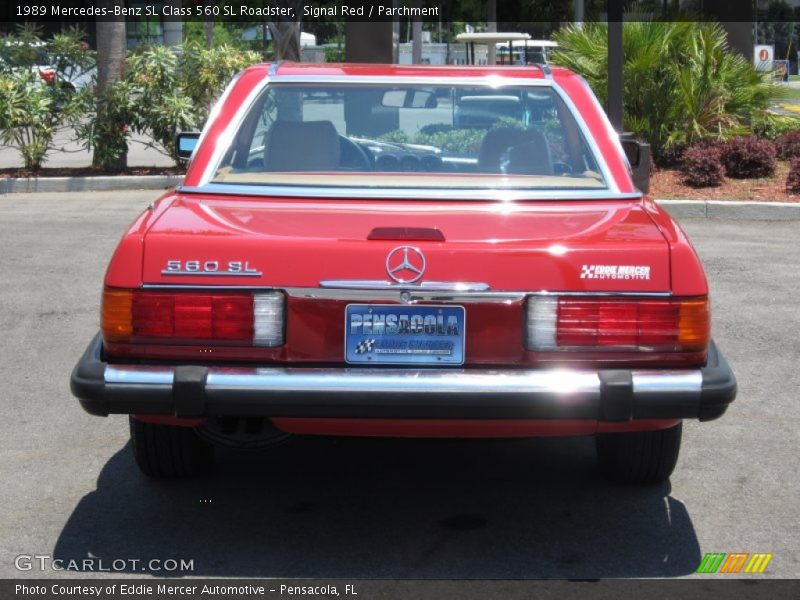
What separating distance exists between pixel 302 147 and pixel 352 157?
26cm

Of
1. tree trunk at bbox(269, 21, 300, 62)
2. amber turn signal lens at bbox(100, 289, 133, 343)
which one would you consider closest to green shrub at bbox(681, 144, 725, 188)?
tree trunk at bbox(269, 21, 300, 62)

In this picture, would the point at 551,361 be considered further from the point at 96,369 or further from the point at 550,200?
the point at 96,369

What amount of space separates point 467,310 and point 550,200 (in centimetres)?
84

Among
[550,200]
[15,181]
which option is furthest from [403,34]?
[550,200]

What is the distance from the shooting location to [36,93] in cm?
1612

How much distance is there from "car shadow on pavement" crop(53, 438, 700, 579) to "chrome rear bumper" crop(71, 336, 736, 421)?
582 mm

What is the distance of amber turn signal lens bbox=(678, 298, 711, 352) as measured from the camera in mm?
4094

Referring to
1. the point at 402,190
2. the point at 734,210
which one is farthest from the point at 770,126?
the point at 402,190

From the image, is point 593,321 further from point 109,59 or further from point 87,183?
point 109,59

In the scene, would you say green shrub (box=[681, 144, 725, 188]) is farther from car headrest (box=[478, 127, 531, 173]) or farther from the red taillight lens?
the red taillight lens

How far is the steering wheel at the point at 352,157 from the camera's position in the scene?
539 cm

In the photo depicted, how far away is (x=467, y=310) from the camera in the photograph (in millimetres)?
4062

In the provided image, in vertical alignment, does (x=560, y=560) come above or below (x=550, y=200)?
below

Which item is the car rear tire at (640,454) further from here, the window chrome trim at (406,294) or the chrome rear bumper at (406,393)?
the window chrome trim at (406,294)
